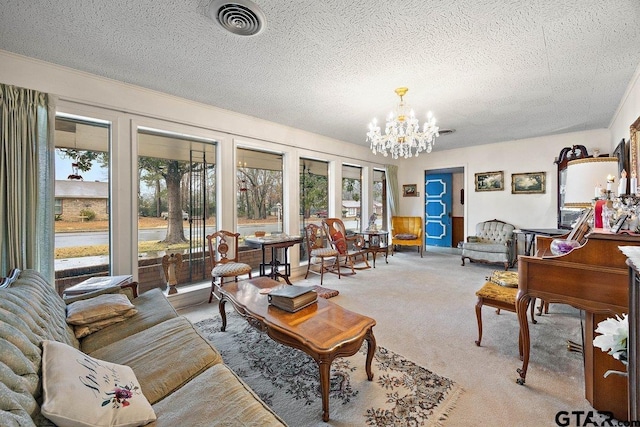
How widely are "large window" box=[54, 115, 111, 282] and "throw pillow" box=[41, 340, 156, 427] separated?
2210 millimetres

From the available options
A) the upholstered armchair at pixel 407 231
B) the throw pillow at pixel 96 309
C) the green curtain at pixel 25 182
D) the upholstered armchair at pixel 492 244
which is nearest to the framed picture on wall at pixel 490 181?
the upholstered armchair at pixel 492 244

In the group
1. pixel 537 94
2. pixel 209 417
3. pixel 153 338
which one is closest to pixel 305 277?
pixel 153 338

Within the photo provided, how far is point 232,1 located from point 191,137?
7.42 feet

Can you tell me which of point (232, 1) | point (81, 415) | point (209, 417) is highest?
point (232, 1)

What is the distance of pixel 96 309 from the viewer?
72.0 inches

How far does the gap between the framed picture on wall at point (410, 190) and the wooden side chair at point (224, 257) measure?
498 cm

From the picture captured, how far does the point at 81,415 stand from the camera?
89cm

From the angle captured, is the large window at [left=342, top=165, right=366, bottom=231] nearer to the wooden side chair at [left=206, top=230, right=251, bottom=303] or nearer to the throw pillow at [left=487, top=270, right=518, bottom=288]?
Answer: the wooden side chair at [left=206, top=230, right=251, bottom=303]

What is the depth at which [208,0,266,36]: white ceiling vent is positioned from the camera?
1.74 metres

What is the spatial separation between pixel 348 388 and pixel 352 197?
184 inches

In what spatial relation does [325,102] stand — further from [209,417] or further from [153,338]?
[209,417]

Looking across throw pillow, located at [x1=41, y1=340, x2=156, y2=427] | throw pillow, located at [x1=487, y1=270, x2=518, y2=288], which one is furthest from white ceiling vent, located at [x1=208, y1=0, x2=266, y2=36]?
throw pillow, located at [x1=487, y1=270, x2=518, y2=288]

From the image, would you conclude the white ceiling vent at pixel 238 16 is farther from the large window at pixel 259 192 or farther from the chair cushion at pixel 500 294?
the chair cushion at pixel 500 294

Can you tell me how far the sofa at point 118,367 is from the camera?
89 cm
